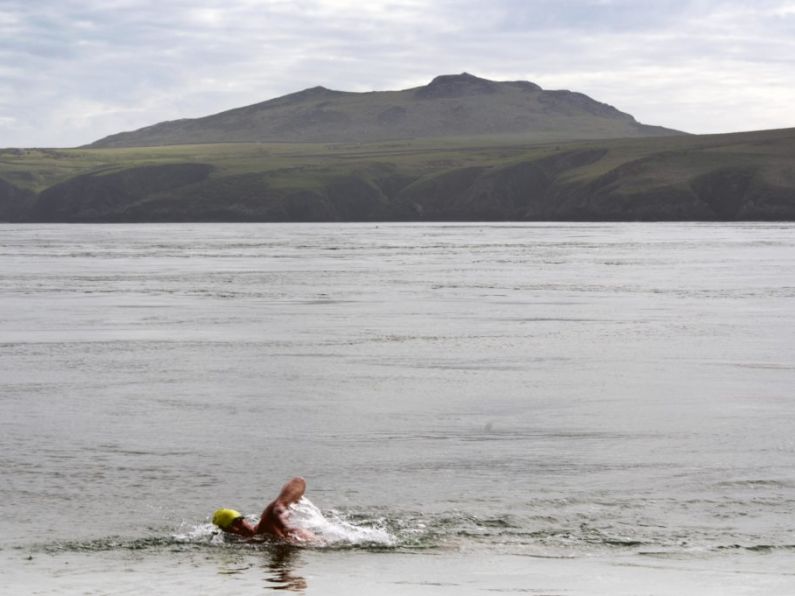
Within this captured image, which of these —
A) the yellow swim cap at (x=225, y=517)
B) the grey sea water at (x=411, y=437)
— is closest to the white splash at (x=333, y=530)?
the grey sea water at (x=411, y=437)

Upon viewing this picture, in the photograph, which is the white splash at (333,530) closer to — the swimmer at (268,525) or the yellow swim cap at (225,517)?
the swimmer at (268,525)

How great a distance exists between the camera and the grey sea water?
12.7 meters

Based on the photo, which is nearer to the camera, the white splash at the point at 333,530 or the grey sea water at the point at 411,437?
the grey sea water at the point at 411,437

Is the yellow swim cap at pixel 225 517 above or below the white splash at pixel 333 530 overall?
above

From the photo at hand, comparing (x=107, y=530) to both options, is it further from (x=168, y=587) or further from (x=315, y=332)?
(x=315, y=332)

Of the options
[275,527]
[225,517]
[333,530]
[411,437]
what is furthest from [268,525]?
[411,437]

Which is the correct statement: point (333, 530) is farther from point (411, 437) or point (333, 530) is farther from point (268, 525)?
point (411, 437)

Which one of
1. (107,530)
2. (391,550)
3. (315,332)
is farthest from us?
(315,332)

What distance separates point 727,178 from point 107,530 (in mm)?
A: 178767

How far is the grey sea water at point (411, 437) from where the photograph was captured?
12680 millimetres

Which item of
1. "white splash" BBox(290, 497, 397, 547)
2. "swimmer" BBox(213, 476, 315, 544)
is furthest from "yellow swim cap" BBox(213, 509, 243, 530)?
"white splash" BBox(290, 497, 397, 547)

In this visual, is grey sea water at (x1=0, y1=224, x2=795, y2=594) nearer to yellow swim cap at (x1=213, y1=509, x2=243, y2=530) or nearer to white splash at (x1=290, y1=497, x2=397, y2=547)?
white splash at (x1=290, y1=497, x2=397, y2=547)

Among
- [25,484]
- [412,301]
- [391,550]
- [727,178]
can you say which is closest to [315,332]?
[412,301]

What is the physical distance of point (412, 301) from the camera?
4303 centimetres
